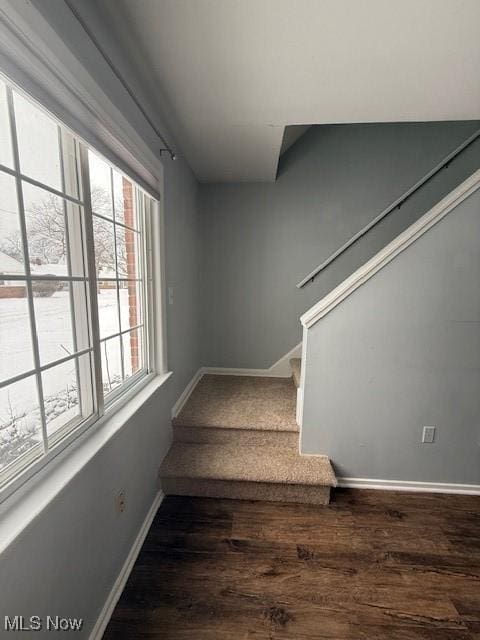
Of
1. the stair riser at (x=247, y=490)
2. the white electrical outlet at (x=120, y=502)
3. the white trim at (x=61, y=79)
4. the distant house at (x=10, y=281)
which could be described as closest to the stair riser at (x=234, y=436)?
the stair riser at (x=247, y=490)

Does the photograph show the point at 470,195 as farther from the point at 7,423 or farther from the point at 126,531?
the point at 126,531

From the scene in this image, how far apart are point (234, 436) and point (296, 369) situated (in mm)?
921

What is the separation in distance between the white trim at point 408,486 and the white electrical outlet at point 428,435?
0.32 metres

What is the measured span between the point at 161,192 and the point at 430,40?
4.79ft

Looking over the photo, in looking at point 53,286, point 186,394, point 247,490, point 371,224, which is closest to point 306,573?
point 247,490

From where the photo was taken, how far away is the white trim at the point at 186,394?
2.14 metres

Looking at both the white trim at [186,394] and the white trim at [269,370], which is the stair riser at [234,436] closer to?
the white trim at [186,394]

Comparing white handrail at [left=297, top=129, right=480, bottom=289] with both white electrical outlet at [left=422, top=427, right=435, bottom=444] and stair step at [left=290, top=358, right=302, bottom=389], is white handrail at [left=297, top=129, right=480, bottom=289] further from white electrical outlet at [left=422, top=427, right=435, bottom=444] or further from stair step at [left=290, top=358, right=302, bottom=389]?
white electrical outlet at [left=422, top=427, right=435, bottom=444]

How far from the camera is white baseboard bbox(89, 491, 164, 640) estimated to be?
43.2 inches

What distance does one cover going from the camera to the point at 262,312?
3.06 m

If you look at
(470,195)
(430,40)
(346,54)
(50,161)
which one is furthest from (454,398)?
(50,161)

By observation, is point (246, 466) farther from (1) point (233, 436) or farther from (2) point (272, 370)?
(2) point (272, 370)

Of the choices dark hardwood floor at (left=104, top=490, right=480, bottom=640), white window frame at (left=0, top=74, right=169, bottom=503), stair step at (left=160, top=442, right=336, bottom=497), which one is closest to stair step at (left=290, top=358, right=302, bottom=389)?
stair step at (left=160, top=442, right=336, bottom=497)

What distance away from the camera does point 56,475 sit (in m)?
0.91
